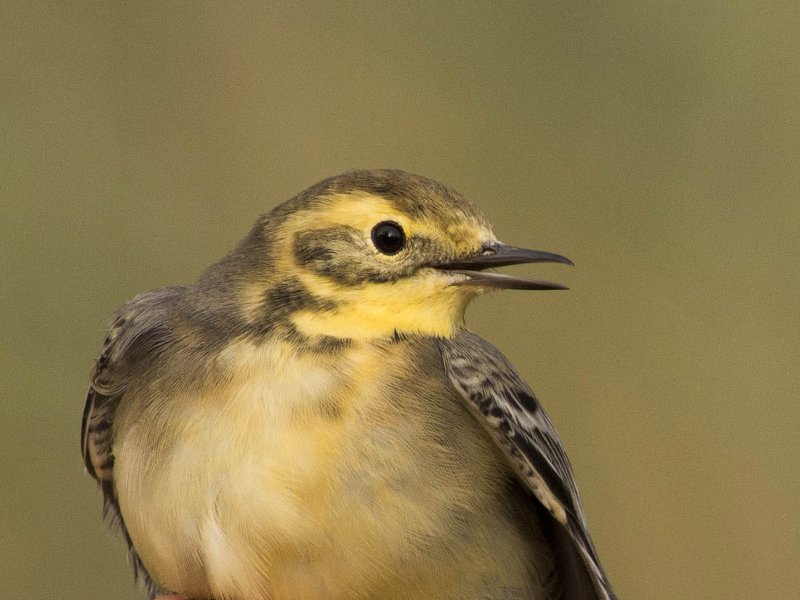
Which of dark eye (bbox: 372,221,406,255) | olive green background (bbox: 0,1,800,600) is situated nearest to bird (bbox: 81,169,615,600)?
dark eye (bbox: 372,221,406,255)

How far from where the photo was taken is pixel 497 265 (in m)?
3.75

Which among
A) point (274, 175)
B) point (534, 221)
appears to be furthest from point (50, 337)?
point (534, 221)

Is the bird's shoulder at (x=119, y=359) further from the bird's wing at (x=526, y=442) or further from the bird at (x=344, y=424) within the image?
the bird's wing at (x=526, y=442)

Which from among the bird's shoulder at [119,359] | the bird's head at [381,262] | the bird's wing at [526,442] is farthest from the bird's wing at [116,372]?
the bird's wing at [526,442]

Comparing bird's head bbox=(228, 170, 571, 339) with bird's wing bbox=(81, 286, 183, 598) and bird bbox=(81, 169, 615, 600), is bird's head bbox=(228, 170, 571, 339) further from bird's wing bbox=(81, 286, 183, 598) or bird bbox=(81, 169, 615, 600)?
bird's wing bbox=(81, 286, 183, 598)

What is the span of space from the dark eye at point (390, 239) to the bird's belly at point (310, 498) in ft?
1.32

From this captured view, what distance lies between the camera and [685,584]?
5711 mm

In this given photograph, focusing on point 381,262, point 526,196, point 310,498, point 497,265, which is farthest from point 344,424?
point 526,196

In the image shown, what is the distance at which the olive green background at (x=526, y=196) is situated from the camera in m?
5.80

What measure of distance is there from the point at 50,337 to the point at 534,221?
230cm

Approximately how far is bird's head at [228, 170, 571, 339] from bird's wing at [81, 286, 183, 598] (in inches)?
13.9

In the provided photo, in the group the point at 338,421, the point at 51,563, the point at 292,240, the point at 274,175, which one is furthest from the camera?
the point at 274,175

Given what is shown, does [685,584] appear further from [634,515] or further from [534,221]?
[534,221]

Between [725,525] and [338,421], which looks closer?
[338,421]
